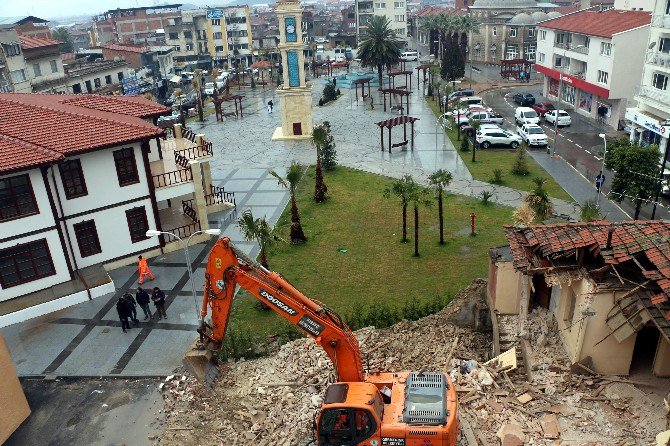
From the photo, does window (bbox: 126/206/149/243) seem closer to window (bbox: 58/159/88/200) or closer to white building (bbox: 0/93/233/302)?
white building (bbox: 0/93/233/302)

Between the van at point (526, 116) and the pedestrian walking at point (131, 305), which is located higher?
the van at point (526, 116)

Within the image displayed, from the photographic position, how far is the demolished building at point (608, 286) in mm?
14141

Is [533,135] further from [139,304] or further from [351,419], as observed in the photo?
[351,419]

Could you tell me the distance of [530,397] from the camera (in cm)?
1516

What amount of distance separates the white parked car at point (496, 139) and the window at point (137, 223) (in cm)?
2840

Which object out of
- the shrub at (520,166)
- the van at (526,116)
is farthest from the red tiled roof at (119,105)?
the van at (526,116)

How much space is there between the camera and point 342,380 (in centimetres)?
1482

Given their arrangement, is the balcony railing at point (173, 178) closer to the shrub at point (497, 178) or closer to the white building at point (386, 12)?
the shrub at point (497, 178)

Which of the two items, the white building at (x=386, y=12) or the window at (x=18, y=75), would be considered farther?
the white building at (x=386, y=12)

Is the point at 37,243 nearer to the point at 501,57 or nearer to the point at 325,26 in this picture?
the point at 501,57

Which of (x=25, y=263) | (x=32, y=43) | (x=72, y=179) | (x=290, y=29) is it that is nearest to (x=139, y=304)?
(x=25, y=263)

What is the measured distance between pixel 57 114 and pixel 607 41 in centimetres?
4536

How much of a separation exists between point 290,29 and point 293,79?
4419 millimetres

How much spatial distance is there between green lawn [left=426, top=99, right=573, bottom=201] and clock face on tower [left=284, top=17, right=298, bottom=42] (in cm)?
1726
